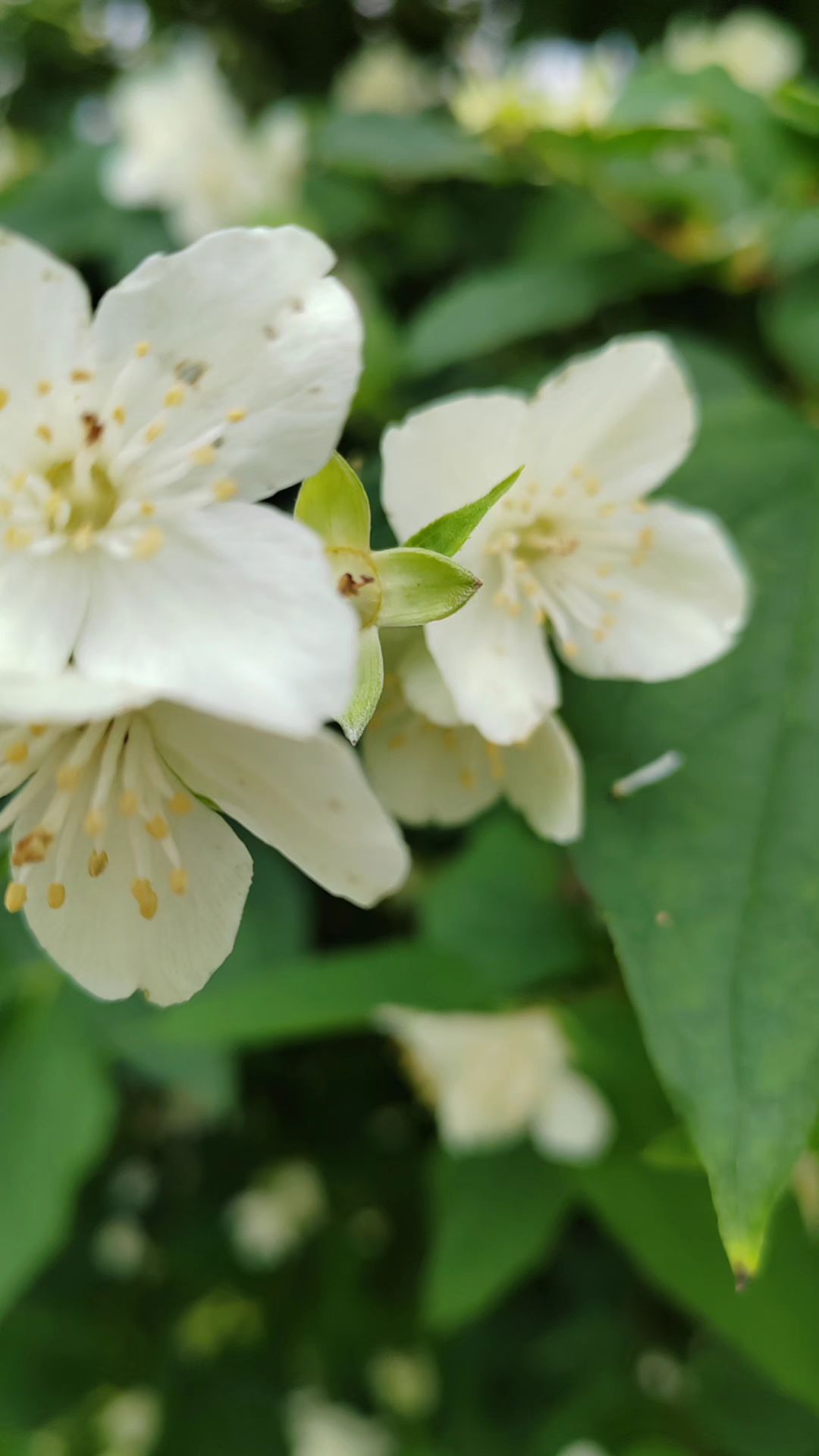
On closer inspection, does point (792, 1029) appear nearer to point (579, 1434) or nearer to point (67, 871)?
point (67, 871)

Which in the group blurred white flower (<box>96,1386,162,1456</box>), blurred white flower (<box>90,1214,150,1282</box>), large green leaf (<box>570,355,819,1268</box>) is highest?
large green leaf (<box>570,355,819,1268</box>)

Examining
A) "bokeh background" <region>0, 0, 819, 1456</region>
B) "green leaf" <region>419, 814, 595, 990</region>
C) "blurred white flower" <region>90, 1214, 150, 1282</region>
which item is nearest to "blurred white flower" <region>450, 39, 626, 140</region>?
"bokeh background" <region>0, 0, 819, 1456</region>

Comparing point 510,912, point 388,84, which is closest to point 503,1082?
point 510,912

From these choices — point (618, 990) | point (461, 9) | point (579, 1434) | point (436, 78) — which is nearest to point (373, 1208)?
point (579, 1434)

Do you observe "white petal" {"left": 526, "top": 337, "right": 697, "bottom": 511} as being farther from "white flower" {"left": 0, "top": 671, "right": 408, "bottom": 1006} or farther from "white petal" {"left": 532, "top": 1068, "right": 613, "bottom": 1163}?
"white petal" {"left": 532, "top": 1068, "right": 613, "bottom": 1163}

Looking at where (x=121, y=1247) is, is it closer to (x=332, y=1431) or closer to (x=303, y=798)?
(x=332, y=1431)
